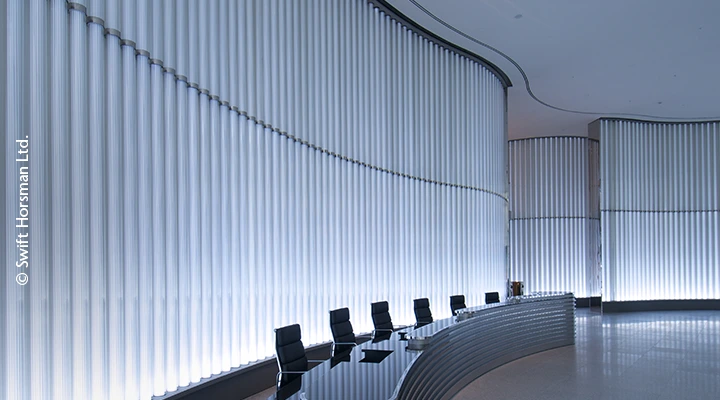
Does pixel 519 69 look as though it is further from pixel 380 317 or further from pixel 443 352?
pixel 443 352

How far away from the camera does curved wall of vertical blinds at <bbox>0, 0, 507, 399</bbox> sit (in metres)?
3.10

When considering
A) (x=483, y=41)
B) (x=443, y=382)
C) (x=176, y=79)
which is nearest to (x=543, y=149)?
(x=483, y=41)

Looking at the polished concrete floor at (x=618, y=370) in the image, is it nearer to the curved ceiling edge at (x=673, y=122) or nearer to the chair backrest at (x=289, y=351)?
the chair backrest at (x=289, y=351)

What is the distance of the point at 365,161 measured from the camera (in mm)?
7426

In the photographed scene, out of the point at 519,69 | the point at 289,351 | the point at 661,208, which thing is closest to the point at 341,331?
the point at 289,351

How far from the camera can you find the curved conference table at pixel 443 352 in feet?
10.1

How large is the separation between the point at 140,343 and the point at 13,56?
1923 mm

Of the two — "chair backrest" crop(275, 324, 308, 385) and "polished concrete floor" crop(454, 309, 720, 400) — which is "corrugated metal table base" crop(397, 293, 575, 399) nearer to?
"polished concrete floor" crop(454, 309, 720, 400)

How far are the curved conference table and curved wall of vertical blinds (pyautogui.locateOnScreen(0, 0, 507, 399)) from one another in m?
1.17

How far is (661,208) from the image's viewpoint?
14.5 m

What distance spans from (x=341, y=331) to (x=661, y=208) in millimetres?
12046

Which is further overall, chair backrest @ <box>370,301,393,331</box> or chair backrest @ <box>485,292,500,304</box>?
chair backrest @ <box>485,292,500,304</box>

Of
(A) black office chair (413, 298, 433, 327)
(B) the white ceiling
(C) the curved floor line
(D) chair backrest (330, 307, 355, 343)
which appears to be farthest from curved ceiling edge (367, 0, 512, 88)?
(D) chair backrest (330, 307, 355, 343)

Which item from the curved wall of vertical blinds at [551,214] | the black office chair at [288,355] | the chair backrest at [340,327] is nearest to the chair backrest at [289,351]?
the black office chair at [288,355]
